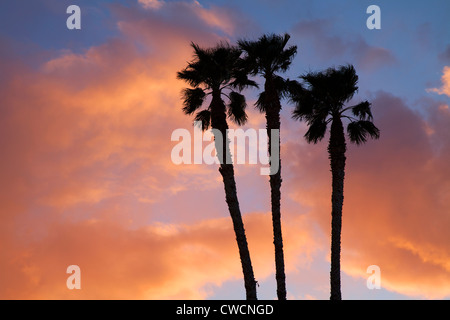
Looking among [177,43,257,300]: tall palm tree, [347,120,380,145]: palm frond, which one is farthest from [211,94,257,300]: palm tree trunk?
[347,120,380,145]: palm frond

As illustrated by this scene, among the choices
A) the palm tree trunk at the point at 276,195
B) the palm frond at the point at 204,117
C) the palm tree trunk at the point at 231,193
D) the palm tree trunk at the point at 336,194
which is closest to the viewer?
the palm tree trunk at the point at 231,193

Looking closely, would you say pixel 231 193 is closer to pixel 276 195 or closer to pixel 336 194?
pixel 276 195

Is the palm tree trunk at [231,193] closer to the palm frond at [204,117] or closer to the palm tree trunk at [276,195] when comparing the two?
the palm frond at [204,117]

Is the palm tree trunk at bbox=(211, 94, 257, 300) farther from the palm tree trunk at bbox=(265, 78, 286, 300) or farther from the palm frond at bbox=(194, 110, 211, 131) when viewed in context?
the palm tree trunk at bbox=(265, 78, 286, 300)

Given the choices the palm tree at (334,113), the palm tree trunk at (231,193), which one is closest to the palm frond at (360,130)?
the palm tree at (334,113)

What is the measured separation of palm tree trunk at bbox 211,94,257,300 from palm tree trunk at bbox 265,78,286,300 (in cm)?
209

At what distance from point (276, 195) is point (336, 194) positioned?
3.97 m

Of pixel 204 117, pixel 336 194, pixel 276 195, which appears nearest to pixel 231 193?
pixel 276 195

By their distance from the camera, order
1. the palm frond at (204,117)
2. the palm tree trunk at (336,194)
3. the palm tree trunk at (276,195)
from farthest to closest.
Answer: the palm frond at (204,117), the palm tree trunk at (336,194), the palm tree trunk at (276,195)

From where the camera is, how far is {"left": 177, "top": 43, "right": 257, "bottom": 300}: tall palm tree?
30.7 meters

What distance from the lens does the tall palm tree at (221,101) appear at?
3069cm
